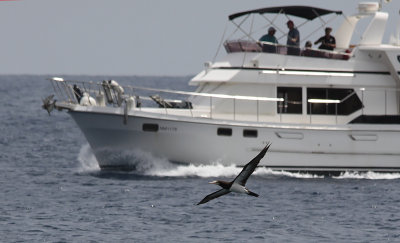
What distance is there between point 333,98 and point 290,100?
1.24 m

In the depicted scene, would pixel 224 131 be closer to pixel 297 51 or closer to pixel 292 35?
pixel 297 51

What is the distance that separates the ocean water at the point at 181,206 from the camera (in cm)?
2319

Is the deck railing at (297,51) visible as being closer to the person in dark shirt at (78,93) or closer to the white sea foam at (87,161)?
the person in dark shirt at (78,93)

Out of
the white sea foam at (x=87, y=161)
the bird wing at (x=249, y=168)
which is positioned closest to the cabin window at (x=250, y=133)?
the white sea foam at (x=87, y=161)

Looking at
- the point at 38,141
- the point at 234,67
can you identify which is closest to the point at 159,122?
the point at 234,67

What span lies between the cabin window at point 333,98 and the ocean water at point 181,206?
1.91 meters

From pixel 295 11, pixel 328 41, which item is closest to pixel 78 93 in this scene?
pixel 295 11

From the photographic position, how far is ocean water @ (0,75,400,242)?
2319 centimetres

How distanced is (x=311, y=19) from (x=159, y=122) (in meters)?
5.86

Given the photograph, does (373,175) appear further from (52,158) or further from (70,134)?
(70,134)

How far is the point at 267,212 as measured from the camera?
84.8 ft

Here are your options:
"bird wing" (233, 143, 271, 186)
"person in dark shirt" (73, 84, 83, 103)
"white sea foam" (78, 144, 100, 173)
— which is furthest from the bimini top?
"bird wing" (233, 143, 271, 186)

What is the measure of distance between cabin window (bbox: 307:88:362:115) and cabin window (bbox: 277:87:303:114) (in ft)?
0.93

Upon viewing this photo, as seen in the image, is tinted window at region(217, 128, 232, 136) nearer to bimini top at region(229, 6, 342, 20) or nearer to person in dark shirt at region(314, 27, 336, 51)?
bimini top at region(229, 6, 342, 20)
